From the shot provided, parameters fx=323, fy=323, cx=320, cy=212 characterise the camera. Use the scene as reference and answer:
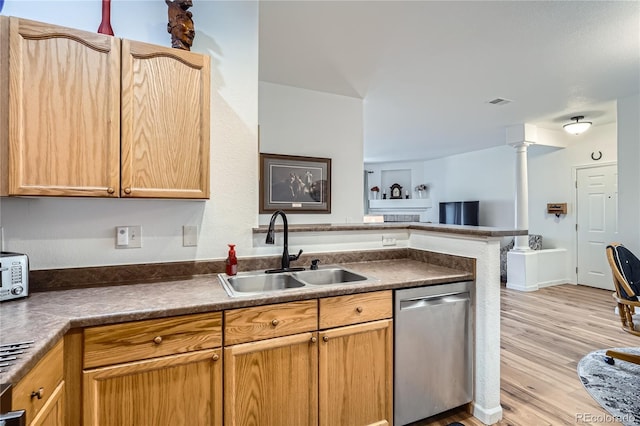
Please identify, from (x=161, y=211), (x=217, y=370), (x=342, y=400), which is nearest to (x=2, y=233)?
(x=161, y=211)

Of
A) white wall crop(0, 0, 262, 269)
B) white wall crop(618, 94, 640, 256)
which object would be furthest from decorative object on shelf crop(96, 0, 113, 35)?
white wall crop(618, 94, 640, 256)

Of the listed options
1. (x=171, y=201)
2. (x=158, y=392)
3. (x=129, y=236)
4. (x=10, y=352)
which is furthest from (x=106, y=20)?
(x=158, y=392)

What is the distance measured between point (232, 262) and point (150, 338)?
0.67 m

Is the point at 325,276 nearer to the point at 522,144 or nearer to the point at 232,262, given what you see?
the point at 232,262

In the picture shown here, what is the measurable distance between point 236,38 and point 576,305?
5195 millimetres

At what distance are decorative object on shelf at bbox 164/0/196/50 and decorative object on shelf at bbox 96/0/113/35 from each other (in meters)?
0.28

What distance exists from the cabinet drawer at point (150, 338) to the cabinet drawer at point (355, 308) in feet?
1.67

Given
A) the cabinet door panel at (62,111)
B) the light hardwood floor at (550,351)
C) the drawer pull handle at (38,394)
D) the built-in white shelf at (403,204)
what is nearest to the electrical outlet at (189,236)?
the cabinet door panel at (62,111)

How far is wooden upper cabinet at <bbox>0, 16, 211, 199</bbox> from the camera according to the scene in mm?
1364

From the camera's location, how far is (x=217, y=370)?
4.58ft

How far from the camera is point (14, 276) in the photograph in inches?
55.2

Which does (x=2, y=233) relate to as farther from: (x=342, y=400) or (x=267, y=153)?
(x=267, y=153)

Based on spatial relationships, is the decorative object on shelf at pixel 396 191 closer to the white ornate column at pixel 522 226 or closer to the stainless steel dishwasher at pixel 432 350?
the white ornate column at pixel 522 226

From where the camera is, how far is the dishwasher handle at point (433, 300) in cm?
178
